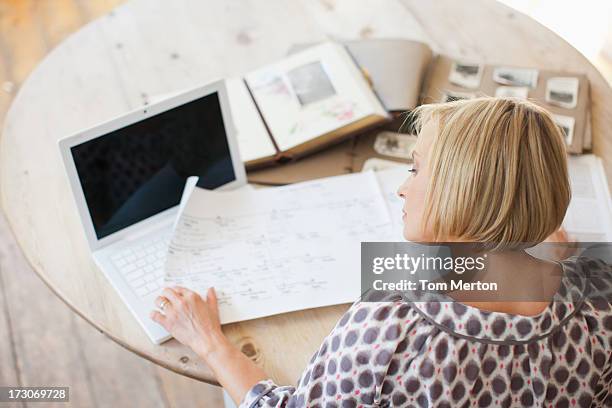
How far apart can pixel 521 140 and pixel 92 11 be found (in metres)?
2.20

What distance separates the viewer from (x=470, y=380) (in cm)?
78

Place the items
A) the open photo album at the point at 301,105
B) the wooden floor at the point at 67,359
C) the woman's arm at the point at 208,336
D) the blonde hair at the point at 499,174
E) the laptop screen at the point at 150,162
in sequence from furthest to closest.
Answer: the wooden floor at the point at 67,359
the open photo album at the point at 301,105
the laptop screen at the point at 150,162
the woman's arm at the point at 208,336
the blonde hair at the point at 499,174

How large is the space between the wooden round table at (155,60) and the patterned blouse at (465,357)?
1.33 ft

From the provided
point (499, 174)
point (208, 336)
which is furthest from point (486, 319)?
point (208, 336)

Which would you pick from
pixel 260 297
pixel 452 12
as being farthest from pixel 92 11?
pixel 260 297

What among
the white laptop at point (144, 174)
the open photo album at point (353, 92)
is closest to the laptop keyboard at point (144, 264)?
the white laptop at point (144, 174)

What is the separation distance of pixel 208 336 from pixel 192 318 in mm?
35

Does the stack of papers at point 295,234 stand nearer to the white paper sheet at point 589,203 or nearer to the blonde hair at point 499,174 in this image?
the white paper sheet at point 589,203

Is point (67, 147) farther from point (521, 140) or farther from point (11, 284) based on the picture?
point (11, 284)

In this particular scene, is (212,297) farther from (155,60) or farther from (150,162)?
(155,60)

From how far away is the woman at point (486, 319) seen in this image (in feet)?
2.57

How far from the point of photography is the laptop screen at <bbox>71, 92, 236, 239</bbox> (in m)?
1.04

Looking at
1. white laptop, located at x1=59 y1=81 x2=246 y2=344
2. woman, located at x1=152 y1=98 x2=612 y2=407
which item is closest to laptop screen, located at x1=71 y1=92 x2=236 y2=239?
white laptop, located at x1=59 y1=81 x2=246 y2=344

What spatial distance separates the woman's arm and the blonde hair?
0.34 metres
